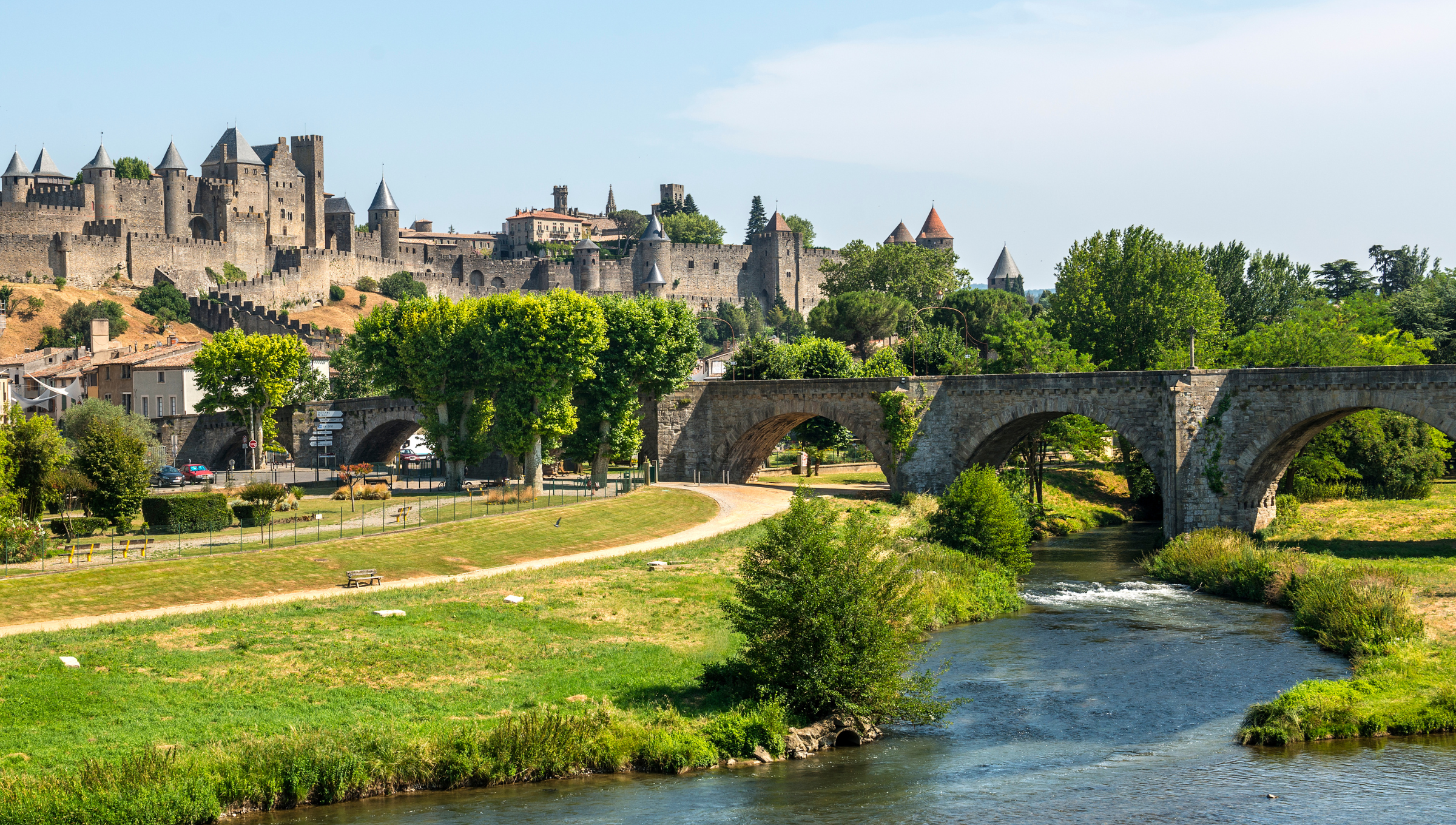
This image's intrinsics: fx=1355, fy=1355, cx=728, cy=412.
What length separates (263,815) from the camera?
2447 centimetres

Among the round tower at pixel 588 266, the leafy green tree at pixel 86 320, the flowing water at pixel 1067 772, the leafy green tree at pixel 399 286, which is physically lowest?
the flowing water at pixel 1067 772

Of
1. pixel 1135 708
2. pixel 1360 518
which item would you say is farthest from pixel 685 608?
pixel 1360 518

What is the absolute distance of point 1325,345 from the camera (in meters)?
60.4

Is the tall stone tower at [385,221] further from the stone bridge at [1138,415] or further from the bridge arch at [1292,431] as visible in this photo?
the bridge arch at [1292,431]

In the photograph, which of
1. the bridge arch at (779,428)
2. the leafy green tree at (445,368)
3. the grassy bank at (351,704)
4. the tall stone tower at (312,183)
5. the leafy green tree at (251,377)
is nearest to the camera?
the grassy bank at (351,704)

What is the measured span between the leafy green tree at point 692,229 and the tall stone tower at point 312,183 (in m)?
49.7

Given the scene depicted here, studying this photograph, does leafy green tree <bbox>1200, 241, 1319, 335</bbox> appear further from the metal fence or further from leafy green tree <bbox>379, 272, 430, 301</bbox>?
leafy green tree <bbox>379, 272, 430, 301</bbox>

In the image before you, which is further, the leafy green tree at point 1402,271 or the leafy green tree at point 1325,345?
the leafy green tree at point 1402,271

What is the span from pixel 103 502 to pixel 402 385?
20.8 metres

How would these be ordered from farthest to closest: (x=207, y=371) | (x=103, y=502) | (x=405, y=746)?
(x=207, y=371) < (x=103, y=502) < (x=405, y=746)

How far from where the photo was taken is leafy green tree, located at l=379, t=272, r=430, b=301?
147 meters

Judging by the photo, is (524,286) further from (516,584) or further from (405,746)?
(405,746)

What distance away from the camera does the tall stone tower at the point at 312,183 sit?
15350 centimetres

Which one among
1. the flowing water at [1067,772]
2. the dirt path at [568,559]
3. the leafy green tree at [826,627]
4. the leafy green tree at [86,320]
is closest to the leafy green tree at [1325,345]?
the dirt path at [568,559]
